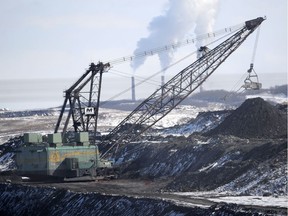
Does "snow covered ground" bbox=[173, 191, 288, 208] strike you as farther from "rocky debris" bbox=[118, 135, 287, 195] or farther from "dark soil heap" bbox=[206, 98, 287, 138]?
"dark soil heap" bbox=[206, 98, 287, 138]

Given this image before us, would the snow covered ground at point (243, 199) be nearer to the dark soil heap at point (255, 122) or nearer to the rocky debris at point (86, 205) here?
the rocky debris at point (86, 205)

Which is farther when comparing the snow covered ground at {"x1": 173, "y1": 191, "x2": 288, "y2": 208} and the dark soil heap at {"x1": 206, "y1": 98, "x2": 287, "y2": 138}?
the dark soil heap at {"x1": 206, "y1": 98, "x2": 287, "y2": 138}

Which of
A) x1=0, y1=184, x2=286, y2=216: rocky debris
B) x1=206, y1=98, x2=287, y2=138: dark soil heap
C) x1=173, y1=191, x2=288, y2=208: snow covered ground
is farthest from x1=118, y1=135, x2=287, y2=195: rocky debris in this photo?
x1=0, y1=184, x2=286, y2=216: rocky debris

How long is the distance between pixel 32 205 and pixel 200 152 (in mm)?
19116

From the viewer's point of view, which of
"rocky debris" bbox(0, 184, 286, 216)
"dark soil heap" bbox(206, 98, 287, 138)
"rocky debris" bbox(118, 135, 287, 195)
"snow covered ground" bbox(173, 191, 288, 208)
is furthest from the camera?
"dark soil heap" bbox(206, 98, 287, 138)

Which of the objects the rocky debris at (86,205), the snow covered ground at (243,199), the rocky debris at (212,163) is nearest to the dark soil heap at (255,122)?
the rocky debris at (212,163)

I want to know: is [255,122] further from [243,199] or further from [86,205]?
[86,205]

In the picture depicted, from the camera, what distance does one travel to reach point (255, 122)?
233 ft

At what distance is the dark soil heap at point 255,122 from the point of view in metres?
69.8

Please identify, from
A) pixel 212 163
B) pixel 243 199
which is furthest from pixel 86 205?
pixel 212 163

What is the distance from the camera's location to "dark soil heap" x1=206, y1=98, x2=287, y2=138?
69.8m

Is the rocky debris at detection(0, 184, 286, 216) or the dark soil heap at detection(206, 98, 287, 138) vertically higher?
the dark soil heap at detection(206, 98, 287, 138)

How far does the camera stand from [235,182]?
159 feet

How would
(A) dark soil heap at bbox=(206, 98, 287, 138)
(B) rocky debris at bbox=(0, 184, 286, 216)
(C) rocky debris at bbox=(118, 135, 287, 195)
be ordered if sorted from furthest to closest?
(A) dark soil heap at bbox=(206, 98, 287, 138) < (C) rocky debris at bbox=(118, 135, 287, 195) < (B) rocky debris at bbox=(0, 184, 286, 216)
